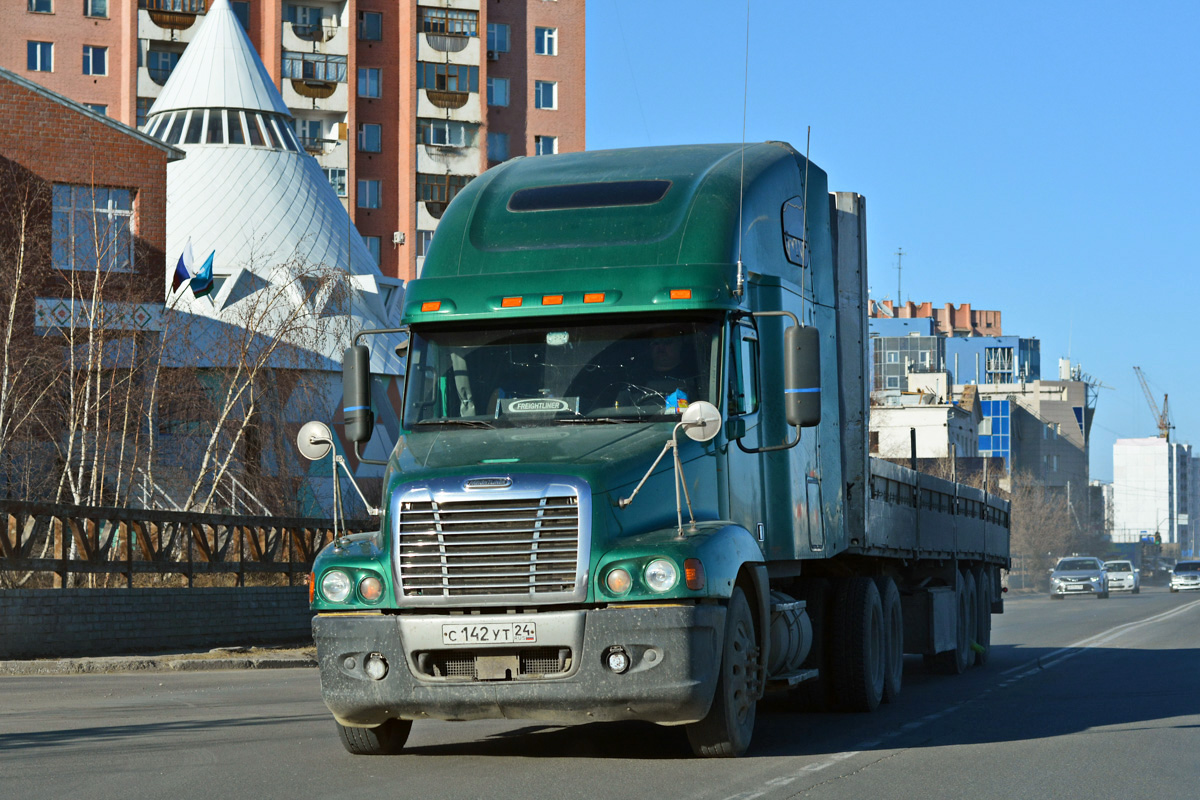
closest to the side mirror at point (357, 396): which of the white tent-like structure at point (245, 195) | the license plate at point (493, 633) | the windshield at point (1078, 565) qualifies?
the license plate at point (493, 633)

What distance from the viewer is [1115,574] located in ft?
232

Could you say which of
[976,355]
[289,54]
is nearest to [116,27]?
[289,54]

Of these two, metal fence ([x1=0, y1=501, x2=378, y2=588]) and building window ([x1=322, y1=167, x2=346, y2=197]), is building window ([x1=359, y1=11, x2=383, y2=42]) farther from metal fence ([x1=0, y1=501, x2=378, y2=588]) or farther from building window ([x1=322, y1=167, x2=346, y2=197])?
metal fence ([x1=0, y1=501, x2=378, y2=588])

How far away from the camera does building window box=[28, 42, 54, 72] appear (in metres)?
75.2

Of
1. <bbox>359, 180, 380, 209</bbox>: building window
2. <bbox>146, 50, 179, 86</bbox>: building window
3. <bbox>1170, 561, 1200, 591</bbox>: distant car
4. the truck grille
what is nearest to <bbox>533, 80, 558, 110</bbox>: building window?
<bbox>359, 180, 380, 209</bbox>: building window

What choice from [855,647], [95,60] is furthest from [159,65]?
[855,647]

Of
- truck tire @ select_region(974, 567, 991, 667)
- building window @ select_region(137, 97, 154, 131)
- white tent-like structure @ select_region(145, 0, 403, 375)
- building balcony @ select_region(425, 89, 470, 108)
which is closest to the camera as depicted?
truck tire @ select_region(974, 567, 991, 667)

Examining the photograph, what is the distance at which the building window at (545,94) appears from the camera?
265 feet

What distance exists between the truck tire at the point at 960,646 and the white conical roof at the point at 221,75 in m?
46.2

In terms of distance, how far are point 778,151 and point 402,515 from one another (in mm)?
4713

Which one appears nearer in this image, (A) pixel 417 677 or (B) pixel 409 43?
(A) pixel 417 677

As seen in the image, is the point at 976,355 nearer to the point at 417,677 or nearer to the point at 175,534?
the point at 175,534

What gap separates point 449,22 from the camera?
78.9 meters

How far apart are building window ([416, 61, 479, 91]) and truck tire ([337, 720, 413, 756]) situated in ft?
232
